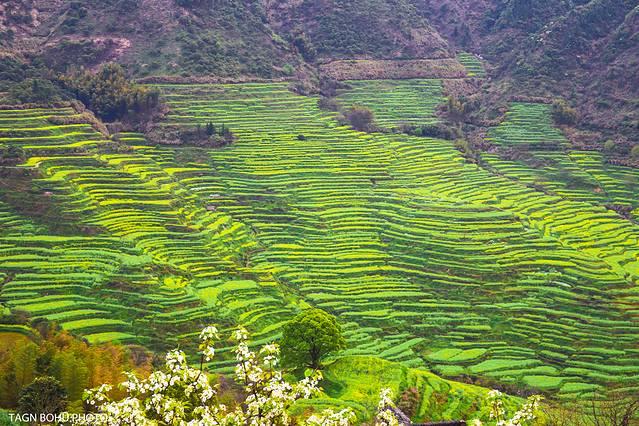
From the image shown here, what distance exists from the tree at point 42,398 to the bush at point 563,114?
65.1m

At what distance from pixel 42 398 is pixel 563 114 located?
216 feet

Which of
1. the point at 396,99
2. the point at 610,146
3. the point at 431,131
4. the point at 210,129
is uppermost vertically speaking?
the point at 396,99

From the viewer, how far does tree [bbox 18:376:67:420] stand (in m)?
20.2

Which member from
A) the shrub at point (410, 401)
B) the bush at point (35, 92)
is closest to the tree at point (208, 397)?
the shrub at point (410, 401)

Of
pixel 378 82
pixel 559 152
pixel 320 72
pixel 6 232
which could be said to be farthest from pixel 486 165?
pixel 6 232

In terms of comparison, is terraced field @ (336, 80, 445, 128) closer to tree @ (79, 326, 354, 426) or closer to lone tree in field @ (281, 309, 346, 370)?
lone tree in field @ (281, 309, 346, 370)

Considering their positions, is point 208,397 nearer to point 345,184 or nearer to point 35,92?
point 345,184

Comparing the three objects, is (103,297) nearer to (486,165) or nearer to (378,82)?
(486,165)

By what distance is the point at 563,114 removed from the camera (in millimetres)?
72562

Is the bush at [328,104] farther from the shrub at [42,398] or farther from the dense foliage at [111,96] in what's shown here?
the shrub at [42,398]

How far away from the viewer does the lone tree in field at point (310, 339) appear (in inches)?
1163

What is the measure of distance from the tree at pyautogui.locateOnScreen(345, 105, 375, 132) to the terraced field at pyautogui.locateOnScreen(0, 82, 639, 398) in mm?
2858

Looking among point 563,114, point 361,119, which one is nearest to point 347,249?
point 361,119

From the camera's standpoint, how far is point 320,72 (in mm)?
83812
